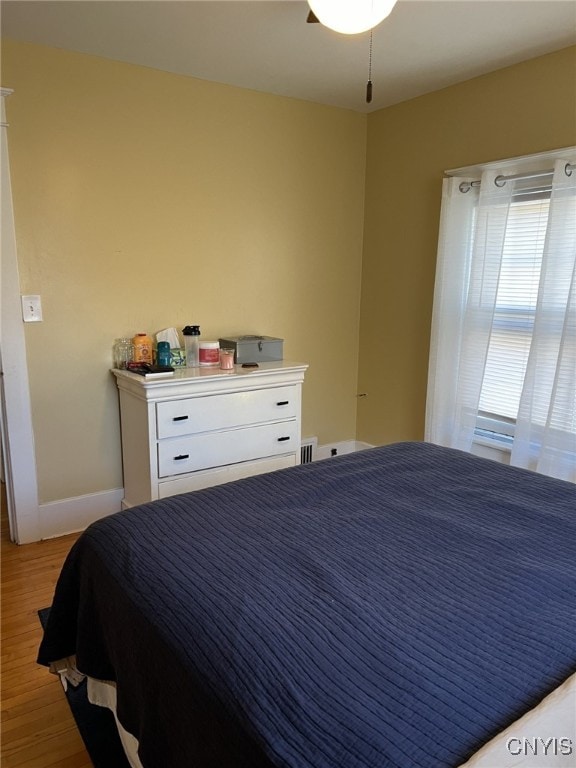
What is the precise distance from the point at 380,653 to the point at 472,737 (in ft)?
0.69

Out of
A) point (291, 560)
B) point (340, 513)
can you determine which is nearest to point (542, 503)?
point (340, 513)

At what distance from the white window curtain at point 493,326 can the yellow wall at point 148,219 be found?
0.90 metres

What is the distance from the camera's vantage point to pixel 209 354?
120 inches

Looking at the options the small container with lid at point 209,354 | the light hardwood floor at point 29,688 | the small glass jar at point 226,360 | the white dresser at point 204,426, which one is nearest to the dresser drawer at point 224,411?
the white dresser at point 204,426

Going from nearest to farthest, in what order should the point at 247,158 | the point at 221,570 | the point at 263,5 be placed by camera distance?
the point at 221,570
the point at 263,5
the point at 247,158

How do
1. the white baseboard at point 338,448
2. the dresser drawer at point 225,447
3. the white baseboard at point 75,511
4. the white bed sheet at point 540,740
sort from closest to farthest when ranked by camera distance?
the white bed sheet at point 540,740 → the dresser drawer at point 225,447 → the white baseboard at point 75,511 → the white baseboard at point 338,448

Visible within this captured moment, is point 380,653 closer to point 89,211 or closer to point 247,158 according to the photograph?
point 89,211

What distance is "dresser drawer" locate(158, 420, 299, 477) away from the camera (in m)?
2.75

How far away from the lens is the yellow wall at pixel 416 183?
105 inches

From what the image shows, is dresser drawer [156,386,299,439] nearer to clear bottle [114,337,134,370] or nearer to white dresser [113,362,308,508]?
white dresser [113,362,308,508]

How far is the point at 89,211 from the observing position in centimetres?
277

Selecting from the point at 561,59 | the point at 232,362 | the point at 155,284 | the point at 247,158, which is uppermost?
the point at 561,59

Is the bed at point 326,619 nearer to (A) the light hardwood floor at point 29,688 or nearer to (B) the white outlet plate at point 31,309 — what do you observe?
(A) the light hardwood floor at point 29,688

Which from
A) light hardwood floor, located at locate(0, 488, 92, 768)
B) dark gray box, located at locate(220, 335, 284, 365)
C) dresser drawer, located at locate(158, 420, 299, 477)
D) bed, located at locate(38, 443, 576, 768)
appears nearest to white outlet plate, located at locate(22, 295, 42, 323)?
dresser drawer, located at locate(158, 420, 299, 477)
